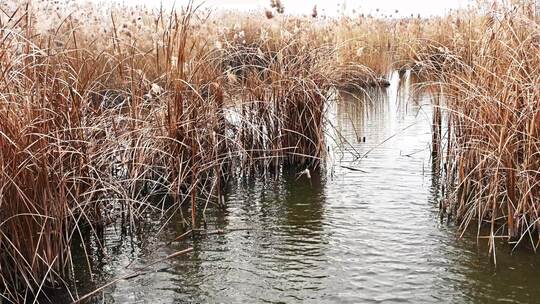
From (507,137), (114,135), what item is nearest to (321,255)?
(507,137)

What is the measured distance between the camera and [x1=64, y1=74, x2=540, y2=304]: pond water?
9.47 feet

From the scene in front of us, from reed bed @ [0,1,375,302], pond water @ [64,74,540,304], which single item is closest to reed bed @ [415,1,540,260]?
pond water @ [64,74,540,304]

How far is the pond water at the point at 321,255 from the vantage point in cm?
289

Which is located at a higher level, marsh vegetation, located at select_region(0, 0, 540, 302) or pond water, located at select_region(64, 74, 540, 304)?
marsh vegetation, located at select_region(0, 0, 540, 302)

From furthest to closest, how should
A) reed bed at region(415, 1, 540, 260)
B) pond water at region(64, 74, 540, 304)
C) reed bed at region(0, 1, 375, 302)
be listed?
reed bed at region(415, 1, 540, 260) → pond water at region(64, 74, 540, 304) → reed bed at region(0, 1, 375, 302)

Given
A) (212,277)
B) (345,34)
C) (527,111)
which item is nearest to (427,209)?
(527,111)

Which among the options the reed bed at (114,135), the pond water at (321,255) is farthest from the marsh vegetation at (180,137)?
the pond water at (321,255)

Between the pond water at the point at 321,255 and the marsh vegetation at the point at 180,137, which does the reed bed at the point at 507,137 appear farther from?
the pond water at the point at 321,255

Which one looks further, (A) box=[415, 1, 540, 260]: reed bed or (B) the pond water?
(A) box=[415, 1, 540, 260]: reed bed

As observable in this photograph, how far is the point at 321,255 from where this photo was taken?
11.0 ft

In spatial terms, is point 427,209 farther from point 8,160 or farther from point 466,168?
point 8,160

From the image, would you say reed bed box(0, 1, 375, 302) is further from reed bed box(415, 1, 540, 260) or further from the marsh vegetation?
reed bed box(415, 1, 540, 260)

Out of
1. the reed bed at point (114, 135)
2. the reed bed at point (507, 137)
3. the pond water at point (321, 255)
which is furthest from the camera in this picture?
the reed bed at point (507, 137)

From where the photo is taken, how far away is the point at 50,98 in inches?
117
